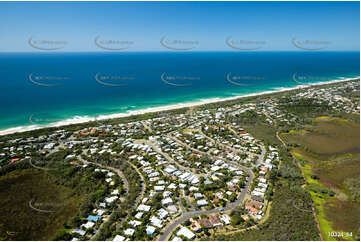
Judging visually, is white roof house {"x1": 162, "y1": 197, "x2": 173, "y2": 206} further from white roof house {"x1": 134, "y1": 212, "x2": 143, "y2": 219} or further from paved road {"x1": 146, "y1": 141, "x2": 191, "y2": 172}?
paved road {"x1": 146, "y1": 141, "x2": 191, "y2": 172}

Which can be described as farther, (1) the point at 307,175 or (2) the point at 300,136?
(2) the point at 300,136

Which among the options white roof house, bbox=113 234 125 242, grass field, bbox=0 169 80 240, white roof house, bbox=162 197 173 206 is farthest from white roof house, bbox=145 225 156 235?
grass field, bbox=0 169 80 240

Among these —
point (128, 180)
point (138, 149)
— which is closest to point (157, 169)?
point (128, 180)

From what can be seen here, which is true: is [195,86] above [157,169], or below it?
above

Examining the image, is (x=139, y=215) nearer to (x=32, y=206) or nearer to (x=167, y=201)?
(x=167, y=201)

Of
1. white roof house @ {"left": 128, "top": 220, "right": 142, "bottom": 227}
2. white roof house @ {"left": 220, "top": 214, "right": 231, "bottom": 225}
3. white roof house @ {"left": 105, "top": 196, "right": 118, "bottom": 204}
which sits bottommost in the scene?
white roof house @ {"left": 220, "top": 214, "right": 231, "bottom": 225}

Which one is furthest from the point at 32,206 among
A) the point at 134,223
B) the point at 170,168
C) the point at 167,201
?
the point at 170,168

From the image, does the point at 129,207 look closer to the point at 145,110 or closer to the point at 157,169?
the point at 157,169
